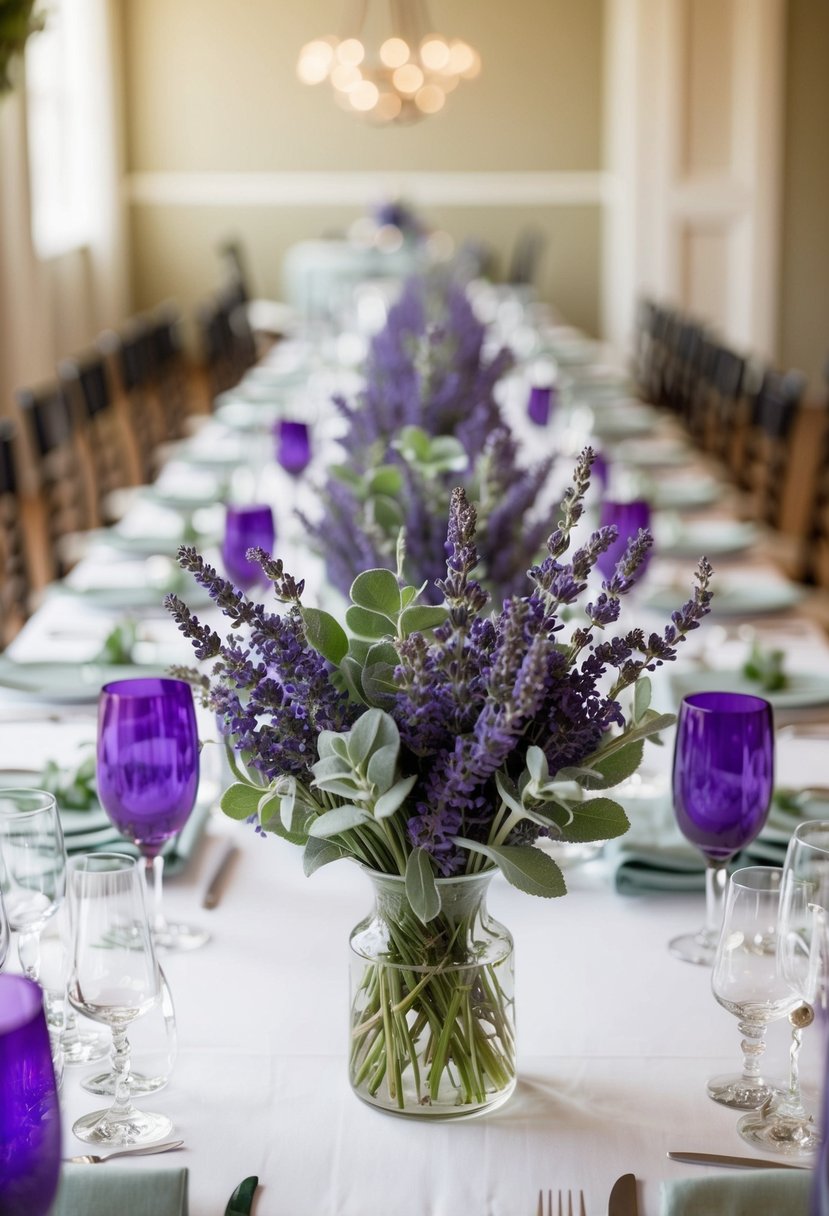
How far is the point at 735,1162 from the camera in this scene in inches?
41.3

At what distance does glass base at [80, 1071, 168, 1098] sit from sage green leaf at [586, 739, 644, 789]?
37cm

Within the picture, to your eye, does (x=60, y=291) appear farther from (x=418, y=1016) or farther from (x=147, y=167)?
(x=418, y=1016)

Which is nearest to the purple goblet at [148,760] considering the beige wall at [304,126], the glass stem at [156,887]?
the glass stem at [156,887]

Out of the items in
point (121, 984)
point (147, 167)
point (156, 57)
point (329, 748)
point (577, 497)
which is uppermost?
point (156, 57)

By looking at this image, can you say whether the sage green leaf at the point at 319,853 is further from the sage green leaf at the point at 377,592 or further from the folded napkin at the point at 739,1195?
the folded napkin at the point at 739,1195

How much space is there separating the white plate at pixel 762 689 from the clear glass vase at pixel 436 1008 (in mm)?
935

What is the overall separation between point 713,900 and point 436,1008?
0.40 metres

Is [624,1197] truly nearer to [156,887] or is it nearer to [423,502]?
[156,887]

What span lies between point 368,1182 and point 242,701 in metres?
0.32

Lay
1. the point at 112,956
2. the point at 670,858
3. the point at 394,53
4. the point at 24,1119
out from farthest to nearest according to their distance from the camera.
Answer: the point at 394,53
the point at 670,858
the point at 112,956
the point at 24,1119

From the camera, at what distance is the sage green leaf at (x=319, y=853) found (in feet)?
3.52

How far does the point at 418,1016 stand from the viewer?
107cm

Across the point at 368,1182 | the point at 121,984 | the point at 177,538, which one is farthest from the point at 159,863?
the point at 177,538

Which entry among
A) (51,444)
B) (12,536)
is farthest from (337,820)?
(51,444)
